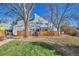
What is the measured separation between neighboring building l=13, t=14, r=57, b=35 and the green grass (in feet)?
0.39

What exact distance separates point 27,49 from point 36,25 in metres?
0.24

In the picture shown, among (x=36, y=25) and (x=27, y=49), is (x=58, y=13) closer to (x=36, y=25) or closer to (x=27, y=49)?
(x=36, y=25)

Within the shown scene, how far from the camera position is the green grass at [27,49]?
283 cm

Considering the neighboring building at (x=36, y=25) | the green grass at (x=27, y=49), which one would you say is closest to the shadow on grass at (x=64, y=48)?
the green grass at (x=27, y=49)

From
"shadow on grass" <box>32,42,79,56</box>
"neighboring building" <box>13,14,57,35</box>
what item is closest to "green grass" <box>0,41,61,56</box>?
"shadow on grass" <box>32,42,79,56</box>

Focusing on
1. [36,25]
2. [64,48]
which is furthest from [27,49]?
[64,48]

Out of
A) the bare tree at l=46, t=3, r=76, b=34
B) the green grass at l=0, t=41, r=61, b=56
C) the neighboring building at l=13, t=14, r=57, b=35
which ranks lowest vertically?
the green grass at l=0, t=41, r=61, b=56

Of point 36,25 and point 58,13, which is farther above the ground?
point 58,13

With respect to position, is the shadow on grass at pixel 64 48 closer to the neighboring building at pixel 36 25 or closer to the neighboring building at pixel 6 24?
the neighboring building at pixel 36 25

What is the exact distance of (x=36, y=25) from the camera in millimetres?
2877

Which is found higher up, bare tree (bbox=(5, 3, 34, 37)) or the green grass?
bare tree (bbox=(5, 3, 34, 37))

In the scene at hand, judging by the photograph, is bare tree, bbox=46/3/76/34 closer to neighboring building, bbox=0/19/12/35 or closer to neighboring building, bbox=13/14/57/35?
neighboring building, bbox=13/14/57/35

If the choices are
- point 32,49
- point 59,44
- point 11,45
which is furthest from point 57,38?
point 11,45

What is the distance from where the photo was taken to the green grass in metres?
2.83
